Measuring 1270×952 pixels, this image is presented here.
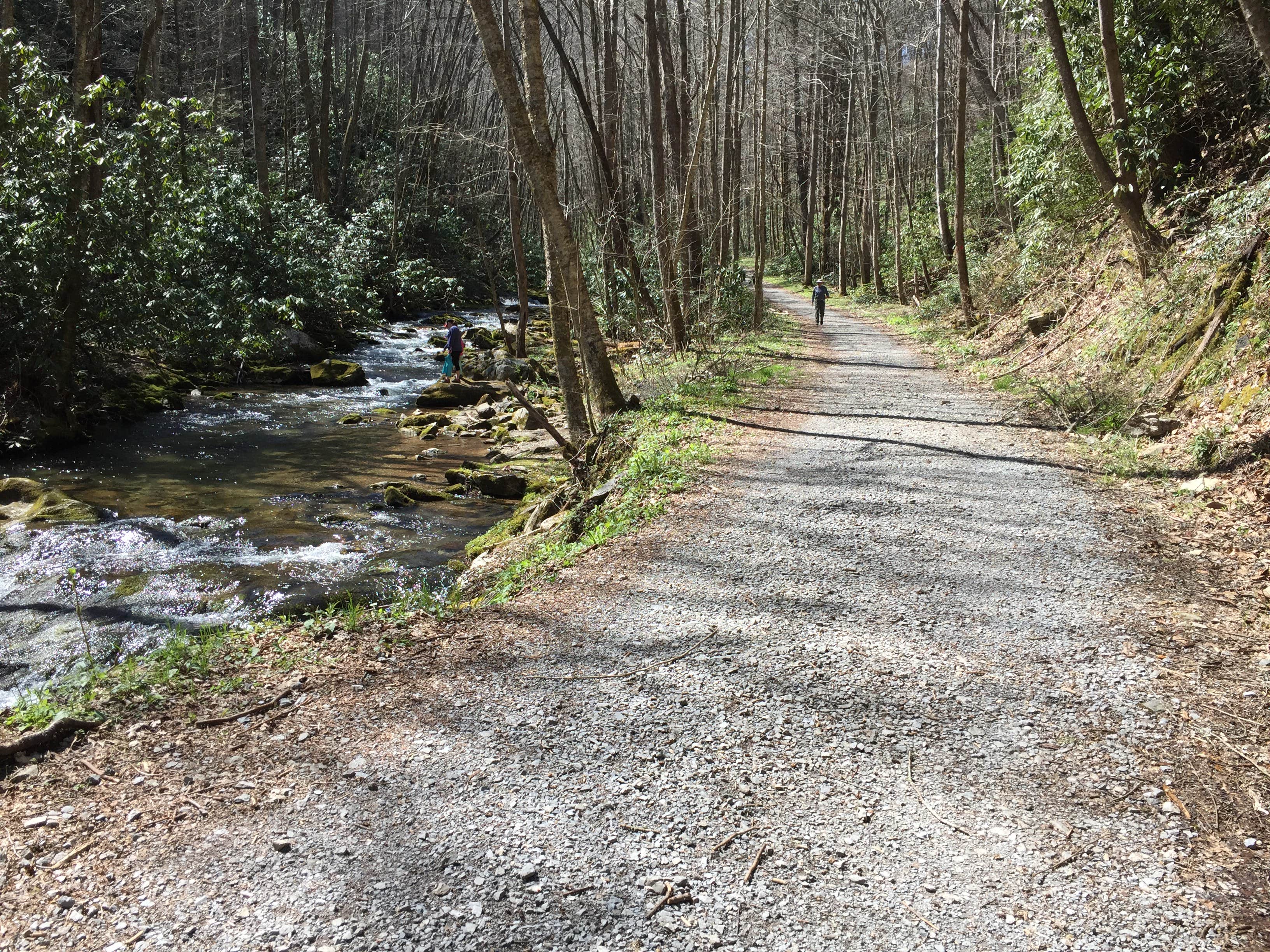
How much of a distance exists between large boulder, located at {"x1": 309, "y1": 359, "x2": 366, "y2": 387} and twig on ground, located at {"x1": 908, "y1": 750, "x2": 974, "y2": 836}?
17.9m

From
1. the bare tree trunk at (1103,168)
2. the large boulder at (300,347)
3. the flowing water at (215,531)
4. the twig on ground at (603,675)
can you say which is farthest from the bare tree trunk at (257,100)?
the twig on ground at (603,675)

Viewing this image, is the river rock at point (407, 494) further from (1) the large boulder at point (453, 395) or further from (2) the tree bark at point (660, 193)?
(1) the large boulder at point (453, 395)

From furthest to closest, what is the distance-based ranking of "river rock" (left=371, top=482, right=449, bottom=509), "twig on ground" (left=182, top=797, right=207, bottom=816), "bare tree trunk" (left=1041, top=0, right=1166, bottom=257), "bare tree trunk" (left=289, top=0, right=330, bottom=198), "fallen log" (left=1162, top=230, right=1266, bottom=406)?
"bare tree trunk" (left=289, top=0, right=330, bottom=198)
"bare tree trunk" (left=1041, top=0, right=1166, bottom=257)
"river rock" (left=371, top=482, right=449, bottom=509)
"fallen log" (left=1162, top=230, right=1266, bottom=406)
"twig on ground" (left=182, top=797, right=207, bottom=816)

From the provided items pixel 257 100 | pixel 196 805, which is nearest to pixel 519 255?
pixel 257 100

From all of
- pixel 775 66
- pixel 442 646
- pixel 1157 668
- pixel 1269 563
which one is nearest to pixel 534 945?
pixel 442 646

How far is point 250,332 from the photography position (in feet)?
56.7

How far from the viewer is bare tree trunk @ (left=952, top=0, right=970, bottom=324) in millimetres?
16656

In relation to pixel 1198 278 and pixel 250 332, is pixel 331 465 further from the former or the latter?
pixel 1198 278

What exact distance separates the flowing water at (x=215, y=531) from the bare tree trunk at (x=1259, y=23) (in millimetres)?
8451

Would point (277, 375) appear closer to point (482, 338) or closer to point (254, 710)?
point (482, 338)

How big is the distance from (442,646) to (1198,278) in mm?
9728

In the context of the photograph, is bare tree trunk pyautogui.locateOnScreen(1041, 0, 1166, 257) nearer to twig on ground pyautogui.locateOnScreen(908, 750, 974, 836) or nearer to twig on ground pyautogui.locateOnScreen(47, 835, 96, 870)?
twig on ground pyautogui.locateOnScreen(908, 750, 974, 836)

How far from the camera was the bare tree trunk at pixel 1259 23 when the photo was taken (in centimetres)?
643

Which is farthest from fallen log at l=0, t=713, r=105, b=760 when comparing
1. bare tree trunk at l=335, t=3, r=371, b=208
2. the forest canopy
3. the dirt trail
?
bare tree trunk at l=335, t=3, r=371, b=208
